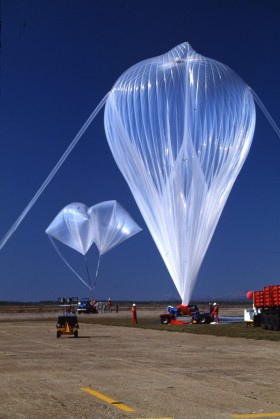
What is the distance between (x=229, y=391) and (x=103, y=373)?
408 centimetres

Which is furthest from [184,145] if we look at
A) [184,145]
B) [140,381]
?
[140,381]

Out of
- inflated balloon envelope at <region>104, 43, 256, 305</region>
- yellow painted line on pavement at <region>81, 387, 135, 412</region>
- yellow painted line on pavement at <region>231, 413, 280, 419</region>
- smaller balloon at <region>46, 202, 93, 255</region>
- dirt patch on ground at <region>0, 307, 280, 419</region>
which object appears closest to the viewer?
yellow painted line on pavement at <region>231, 413, 280, 419</region>

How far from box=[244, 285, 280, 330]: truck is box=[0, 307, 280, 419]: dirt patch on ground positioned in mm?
12436

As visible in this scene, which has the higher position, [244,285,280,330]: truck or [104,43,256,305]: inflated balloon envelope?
[104,43,256,305]: inflated balloon envelope

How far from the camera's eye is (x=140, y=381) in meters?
14.3

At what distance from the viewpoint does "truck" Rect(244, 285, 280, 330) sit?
3678 centimetres

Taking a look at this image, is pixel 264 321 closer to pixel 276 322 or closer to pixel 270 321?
pixel 270 321

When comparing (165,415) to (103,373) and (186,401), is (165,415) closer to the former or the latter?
(186,401)

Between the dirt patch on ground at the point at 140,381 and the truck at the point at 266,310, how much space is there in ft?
40.8

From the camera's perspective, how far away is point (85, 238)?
242 feet

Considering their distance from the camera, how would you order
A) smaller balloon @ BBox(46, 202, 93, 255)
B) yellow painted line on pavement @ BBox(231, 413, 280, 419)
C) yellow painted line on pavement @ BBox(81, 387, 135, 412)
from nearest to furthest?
yellow painted line on pavement @ BBox(231, 413, 280, 419)
yellow painted line on pavement @ BBox(81, 387, 135, 412)
smaller balloon @ BBox(46, 202, 93, 255)

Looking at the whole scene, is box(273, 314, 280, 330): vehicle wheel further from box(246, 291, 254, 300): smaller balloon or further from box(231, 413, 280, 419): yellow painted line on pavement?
box(231, 413, 280, 419): yellow painted line on pavement

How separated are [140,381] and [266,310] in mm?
25200

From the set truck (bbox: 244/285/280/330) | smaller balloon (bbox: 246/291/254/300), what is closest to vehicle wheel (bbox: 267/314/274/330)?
truck (bbox: 244/285/280/330)
